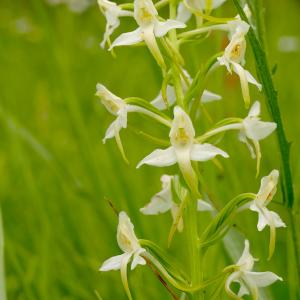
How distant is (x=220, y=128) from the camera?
1.27 m

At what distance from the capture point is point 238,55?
4.28 feet

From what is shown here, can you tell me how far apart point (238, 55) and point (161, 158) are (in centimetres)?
24

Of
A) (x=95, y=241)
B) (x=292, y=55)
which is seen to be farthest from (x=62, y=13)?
(x=95, y=241)

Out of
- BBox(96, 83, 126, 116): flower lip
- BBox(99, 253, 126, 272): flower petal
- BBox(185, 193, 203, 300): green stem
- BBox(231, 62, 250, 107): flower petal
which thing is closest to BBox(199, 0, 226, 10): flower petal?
BBox(231, 62, 250, 107): flower petal

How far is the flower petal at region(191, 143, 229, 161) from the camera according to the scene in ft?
3.89

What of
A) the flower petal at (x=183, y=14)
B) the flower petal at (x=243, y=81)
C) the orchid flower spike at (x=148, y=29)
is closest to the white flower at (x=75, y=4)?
the flower petal at (x=183, y=14)

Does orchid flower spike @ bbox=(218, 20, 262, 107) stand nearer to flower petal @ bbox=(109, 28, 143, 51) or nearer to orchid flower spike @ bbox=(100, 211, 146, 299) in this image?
flower petal @ bbox=(109, 28, 143, 51)

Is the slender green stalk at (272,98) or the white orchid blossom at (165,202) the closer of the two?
the slender green stalk at (272,98)

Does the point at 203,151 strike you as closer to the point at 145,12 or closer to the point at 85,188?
the point at 145,12

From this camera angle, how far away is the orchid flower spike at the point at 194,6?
1314mm

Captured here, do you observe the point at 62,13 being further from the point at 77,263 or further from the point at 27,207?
the point at 77,263

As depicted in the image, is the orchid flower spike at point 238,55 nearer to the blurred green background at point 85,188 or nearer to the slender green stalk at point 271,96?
the slender green stalk at point 271,96

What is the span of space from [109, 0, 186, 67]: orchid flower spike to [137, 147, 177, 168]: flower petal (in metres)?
0.14

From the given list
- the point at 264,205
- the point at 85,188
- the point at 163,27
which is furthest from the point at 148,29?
the point at 85,188
